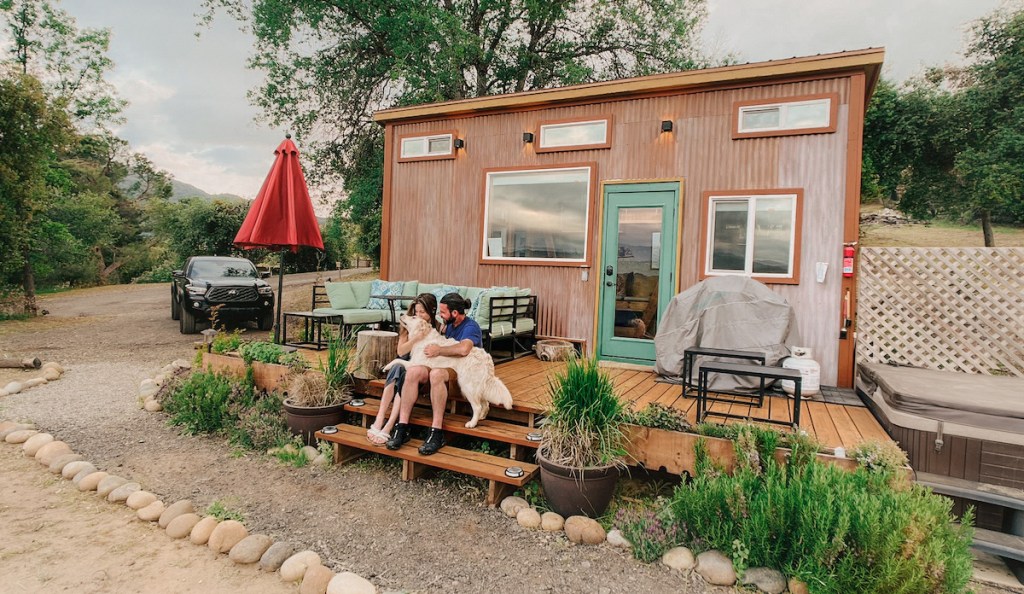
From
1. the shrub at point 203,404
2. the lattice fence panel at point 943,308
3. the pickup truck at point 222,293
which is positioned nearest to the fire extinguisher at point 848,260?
the lattice fence panel at point 943,308

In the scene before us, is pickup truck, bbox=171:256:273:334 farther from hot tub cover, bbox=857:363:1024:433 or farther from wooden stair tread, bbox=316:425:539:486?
hot tub cover, bbox=857:363:1024:433

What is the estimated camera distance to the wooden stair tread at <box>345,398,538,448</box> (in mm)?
3304

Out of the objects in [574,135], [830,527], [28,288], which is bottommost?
[830,527]

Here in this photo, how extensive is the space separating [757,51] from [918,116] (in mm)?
5663

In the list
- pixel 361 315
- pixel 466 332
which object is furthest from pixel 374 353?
pixel 361 315

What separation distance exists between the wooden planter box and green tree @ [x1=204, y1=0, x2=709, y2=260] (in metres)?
10.6

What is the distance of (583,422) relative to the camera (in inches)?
113

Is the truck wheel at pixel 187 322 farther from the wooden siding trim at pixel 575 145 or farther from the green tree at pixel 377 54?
the wooden siding trim at pixel 575 145

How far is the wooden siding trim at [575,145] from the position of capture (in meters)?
5.59

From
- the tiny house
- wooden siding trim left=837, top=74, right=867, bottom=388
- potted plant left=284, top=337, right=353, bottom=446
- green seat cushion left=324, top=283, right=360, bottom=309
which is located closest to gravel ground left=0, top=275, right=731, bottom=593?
potted plant left=284, top=337, right=353, bottom=446

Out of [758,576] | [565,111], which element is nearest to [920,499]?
[758,576]

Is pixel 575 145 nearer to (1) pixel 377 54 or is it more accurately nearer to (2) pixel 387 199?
(2) pixel 387 199

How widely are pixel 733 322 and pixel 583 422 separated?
6.91 feet

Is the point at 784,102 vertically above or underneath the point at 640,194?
above
